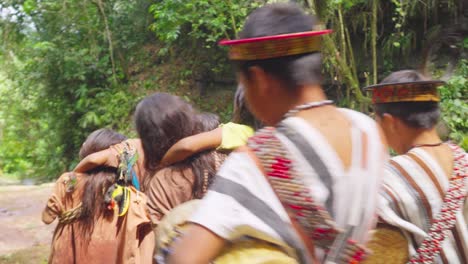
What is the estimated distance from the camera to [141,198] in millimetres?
3334

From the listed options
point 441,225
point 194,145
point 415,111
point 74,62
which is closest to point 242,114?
point 194,145

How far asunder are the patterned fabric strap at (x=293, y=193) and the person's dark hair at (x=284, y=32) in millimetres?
166

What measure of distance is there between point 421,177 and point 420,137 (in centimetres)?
21

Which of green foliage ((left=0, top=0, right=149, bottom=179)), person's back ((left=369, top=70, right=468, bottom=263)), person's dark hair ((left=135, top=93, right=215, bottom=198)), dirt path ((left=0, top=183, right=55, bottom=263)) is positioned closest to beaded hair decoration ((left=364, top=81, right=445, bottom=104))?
person's back ((left=369, top=70, right=468, bottom=263))

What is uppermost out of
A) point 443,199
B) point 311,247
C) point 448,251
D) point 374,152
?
point 374,152

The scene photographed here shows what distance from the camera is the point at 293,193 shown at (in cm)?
115

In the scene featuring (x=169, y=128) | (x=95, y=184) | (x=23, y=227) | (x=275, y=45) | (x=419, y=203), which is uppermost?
(x=275, y=45)

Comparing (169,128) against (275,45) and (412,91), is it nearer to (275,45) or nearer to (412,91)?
(412,91)

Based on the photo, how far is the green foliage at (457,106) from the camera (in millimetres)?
6557

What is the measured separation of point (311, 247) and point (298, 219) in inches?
3.4

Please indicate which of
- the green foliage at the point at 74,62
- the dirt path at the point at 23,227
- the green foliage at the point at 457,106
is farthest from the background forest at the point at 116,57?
the dirt path at the point at 23,227

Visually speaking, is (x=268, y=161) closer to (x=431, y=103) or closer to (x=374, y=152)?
(x=374, y=152)

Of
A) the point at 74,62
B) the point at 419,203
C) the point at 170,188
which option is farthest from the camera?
the point at 74,62

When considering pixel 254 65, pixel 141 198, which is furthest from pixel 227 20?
pixel 254 65
